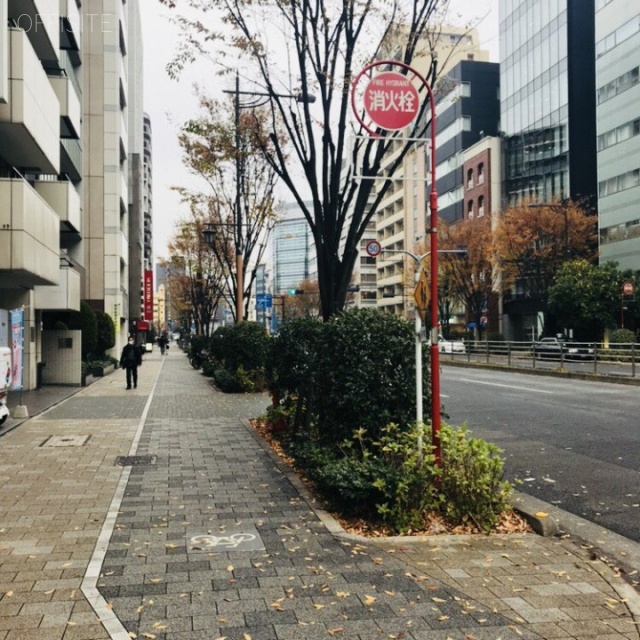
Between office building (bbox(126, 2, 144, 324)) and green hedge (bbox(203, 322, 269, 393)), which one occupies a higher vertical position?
office building (bbox(126, 2, 144, 324))

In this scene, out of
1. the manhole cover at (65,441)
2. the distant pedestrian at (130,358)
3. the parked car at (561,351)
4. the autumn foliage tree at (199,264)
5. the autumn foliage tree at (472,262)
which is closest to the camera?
the manhole cover at (65,441)

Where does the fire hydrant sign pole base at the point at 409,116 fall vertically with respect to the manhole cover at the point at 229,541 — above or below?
above

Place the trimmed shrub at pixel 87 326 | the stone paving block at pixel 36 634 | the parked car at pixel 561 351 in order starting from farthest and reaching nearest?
the trimmed shrub at pixel 87 326 < the parked car at pixel 561 351 < the stone paving block at pixel 36 634

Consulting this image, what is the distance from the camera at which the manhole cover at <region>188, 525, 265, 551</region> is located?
17.5 ft

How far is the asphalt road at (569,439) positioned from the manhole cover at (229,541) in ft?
8.35

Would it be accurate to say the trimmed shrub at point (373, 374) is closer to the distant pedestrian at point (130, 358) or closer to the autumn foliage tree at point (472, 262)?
the distant pedestrian at point (130, 358)

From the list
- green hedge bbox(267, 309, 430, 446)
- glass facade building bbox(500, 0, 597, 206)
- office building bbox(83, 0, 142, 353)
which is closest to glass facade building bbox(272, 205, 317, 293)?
glass facade building bbox(500, 0, 597, 206)

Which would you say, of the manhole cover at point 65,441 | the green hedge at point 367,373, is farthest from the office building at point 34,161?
the green hedge at point 367,373

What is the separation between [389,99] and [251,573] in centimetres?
463

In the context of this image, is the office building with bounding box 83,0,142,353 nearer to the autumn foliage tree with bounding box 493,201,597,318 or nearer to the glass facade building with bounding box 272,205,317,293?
the autumn foliage tree with bounding box 493,201,597,318

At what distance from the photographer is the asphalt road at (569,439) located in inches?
279

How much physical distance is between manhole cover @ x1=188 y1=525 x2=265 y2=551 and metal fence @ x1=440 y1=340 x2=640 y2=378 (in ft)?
63.9

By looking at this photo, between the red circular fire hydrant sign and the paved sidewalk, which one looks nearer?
the paved sidewalk

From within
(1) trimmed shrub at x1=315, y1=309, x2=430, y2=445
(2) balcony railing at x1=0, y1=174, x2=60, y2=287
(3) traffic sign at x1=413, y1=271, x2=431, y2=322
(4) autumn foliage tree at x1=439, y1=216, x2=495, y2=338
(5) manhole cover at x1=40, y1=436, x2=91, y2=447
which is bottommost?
(5) manhole cover at x1=40, y1=436, x2=91, y2=447
